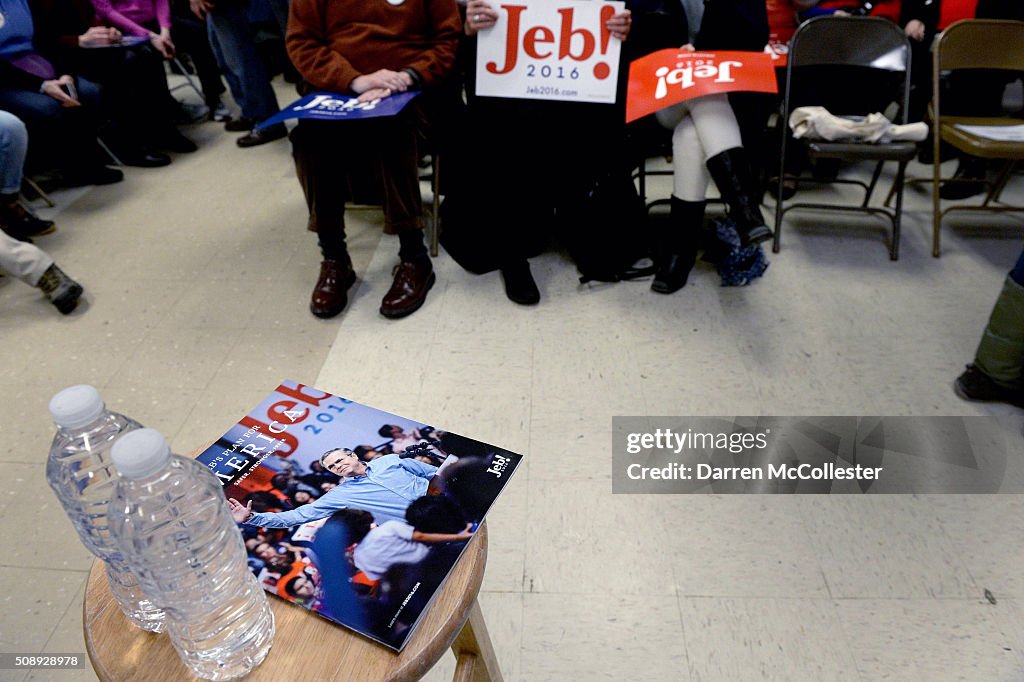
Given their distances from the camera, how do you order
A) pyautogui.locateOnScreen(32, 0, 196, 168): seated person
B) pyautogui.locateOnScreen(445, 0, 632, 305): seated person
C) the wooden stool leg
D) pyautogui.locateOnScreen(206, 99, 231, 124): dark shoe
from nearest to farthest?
the wooden stool leg, pyautogui.locateOnScreen(445, 0, 632, 305): seated person, pyautogui.locateOnScreen(32, 0, 196, 168): seated person, pyautogui.locateOnScreen(206, 99, 231, 124): dark shoe

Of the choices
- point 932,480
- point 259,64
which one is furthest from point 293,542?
point 259,64

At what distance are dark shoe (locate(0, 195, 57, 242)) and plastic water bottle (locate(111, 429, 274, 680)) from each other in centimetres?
294

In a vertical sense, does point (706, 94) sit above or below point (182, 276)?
above

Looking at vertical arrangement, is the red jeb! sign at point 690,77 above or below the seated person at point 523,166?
above

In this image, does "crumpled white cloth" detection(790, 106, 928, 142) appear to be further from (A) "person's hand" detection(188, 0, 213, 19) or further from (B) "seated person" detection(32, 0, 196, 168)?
(B) "seated person" detection(32, 0, 196, 168)

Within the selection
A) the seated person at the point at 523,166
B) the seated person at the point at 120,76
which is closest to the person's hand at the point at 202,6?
the seated person at the point at 120,76

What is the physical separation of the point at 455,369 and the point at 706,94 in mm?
1260

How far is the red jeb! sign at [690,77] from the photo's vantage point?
1.97m

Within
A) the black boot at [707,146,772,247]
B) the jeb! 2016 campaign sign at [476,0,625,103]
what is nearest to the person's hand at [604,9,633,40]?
the jeb! 2016 campaign sign at [476,0,625,103]

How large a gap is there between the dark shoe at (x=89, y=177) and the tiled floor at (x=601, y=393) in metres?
0.35

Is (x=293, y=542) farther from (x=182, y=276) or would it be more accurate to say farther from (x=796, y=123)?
(x=796, y=123)

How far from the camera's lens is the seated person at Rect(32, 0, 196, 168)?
315 centimetres

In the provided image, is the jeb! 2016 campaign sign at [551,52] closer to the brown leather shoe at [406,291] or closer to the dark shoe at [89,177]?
the brown leather shoe at [406,291]

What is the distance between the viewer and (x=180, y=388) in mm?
1965
